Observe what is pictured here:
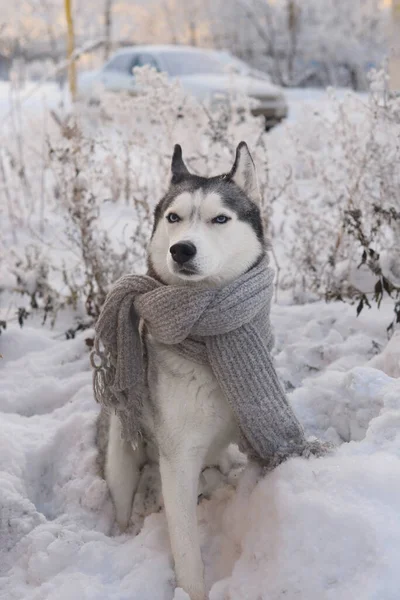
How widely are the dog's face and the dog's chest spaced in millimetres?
287

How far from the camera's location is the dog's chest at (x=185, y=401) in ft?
6.56

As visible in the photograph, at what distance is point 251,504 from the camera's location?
6.57 ft

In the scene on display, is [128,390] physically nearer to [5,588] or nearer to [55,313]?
[5,588]

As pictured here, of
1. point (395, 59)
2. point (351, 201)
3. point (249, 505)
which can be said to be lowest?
point (249, 505)

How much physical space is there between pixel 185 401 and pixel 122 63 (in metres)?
9.83

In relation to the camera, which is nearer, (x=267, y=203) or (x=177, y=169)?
(x=177, y=169)

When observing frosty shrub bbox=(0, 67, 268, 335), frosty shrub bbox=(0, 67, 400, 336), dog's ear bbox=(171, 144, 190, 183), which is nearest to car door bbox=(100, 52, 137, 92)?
frosty shrub bbox=(0, 67, 268, 335)

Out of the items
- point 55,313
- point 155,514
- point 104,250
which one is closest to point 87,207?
point 104,250

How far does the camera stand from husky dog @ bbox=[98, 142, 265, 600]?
1.90 m

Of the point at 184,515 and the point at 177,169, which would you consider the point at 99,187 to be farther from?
the point at 184,515

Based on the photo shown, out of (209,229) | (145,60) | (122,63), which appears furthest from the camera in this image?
(122,63)

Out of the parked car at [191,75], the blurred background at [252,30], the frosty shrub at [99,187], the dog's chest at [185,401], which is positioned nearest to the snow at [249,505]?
the dog's chest at [185,401]

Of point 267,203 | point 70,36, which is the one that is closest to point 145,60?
point 70,36

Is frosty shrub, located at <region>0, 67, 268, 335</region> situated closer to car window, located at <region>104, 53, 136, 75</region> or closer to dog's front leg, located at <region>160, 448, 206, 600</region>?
dog's front leg, located at <region>160, 448, 206, 600</region>
